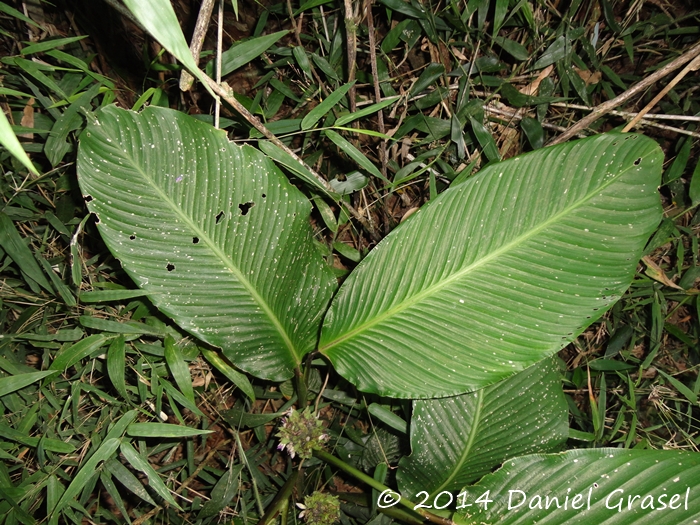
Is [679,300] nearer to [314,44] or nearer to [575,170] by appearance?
[575,170]

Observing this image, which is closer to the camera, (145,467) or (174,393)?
(145,467)

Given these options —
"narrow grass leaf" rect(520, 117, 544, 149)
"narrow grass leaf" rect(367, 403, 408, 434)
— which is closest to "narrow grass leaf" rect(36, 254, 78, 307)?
"narrow grass leaf" rect(367, 403, 408, 434)

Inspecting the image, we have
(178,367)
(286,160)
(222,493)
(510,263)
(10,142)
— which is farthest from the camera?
(222,493)

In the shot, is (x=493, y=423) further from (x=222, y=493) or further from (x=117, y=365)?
(x=117, y=365)

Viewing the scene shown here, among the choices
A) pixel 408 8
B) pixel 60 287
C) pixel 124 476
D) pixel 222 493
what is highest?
pixel 408 8

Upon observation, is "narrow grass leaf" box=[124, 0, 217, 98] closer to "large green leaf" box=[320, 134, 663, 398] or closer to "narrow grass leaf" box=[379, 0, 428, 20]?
"large green leaf" box=[320, 134, 663, 398]

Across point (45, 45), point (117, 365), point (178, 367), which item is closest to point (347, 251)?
point (178, 367)

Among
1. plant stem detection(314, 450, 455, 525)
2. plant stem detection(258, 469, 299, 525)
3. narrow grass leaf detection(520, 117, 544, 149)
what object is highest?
narrow grass leaf detection(520, 117, 544, 149)

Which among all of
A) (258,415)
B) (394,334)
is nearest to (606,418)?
(394,334)
